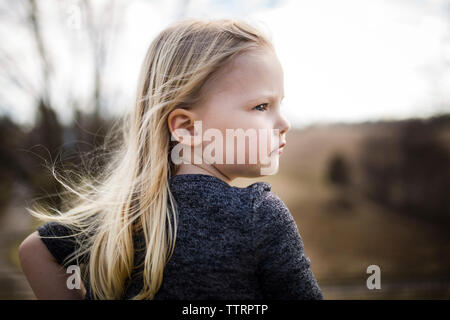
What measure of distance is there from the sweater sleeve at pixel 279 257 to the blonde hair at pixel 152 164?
0.25 meters

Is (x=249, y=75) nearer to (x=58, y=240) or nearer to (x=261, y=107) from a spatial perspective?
(x=261, y=107)

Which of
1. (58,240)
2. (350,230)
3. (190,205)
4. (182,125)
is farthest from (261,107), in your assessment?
(350,230)

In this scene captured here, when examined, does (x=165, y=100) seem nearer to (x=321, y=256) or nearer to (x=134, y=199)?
(x=134, y=199)

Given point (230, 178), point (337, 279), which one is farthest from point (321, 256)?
point (230, 178)

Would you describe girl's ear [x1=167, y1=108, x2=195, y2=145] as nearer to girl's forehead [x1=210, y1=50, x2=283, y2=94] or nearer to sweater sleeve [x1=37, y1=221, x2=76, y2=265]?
girl's forehead [x1=210, y1=50, x2=283, y2=94]

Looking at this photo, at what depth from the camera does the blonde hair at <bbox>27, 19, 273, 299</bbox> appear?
1008 millimetres

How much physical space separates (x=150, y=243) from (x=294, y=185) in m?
12.0

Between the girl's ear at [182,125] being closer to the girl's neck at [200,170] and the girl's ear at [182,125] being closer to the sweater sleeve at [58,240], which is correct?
the girl's neck at [200,170]

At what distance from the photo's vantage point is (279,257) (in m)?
0.90

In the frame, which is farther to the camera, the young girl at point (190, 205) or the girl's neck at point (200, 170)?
the girl's neck at point (200, 170)

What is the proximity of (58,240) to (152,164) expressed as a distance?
0.40 metres

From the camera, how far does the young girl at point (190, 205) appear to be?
35.8 inches

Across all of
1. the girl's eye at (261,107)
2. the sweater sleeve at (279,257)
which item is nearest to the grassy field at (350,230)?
the sweater sleeve at (279,257)
